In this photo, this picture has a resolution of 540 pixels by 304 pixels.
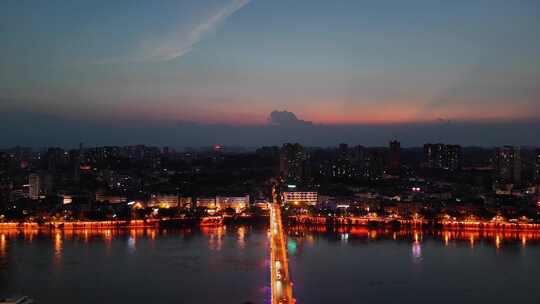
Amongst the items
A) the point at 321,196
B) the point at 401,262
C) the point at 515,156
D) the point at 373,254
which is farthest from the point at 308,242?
the point at 515,156

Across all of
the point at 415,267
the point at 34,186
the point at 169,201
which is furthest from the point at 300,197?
the point at 415,267

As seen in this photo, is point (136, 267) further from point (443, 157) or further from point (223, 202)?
point (443, 157)

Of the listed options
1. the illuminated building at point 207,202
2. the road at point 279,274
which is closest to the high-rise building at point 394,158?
the illuminated building at point 207,202

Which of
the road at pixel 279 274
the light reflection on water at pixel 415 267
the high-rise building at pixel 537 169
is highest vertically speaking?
the high-rise building at pixel 537 169

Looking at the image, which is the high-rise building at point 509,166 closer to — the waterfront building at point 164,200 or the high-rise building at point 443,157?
the high-rise building at point 443,157

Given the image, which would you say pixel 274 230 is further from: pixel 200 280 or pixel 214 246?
pixel 200 280
